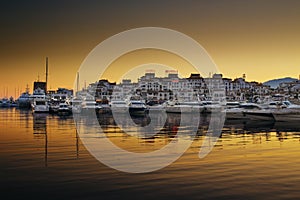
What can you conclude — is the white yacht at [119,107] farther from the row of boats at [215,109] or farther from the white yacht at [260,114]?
the white yacht at [260,114]

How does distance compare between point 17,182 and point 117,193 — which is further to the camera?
point 17,182

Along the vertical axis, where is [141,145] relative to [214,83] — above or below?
below

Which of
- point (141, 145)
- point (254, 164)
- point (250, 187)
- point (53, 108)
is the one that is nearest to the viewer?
point (250, 187)

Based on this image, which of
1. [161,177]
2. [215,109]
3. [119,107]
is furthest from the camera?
[119,107]

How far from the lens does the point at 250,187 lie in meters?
11.8

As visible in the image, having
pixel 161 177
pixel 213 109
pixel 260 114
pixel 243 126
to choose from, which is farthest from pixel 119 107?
pixel 161 177

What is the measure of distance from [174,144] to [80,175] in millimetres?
10551

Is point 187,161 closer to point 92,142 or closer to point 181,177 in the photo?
point 181,177

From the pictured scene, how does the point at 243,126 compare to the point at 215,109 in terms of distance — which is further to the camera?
the point at 215,109

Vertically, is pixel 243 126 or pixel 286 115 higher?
pixel 286 115

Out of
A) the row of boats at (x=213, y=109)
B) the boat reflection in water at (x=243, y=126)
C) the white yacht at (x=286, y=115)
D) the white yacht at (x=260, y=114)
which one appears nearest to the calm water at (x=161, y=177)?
the boat reflection in water at (x=243, y=126)

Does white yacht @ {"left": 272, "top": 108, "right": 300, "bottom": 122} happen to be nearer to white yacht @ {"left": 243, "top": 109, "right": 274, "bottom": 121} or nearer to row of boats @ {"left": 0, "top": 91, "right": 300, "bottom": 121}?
row of boats @ {"left": 0, "top": 91, "right": 300, "bottom": 121}

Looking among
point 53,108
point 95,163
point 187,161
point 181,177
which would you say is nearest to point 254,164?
point 187,161

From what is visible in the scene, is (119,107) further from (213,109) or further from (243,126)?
(243,126)
